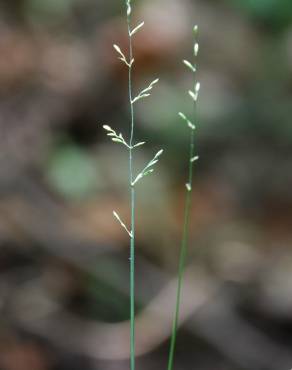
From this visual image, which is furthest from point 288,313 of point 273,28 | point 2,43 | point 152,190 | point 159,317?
point 2,43

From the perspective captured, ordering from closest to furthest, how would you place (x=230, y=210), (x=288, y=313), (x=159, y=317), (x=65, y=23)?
(x=159, y=317) < (x=288, y=313) < (x=230, y=210) < (x=65, y=23)

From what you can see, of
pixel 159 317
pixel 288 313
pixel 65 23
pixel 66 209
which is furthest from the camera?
pixel 65 23

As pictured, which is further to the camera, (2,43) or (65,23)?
(65,23)

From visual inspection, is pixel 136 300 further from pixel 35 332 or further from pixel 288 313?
pixel 288 313

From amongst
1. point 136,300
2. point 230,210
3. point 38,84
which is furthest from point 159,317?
point 38,84

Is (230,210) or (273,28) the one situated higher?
(273,28)

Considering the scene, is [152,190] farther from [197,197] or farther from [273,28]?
[273,28]
